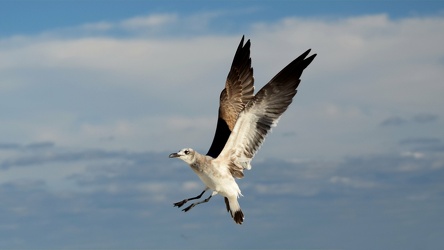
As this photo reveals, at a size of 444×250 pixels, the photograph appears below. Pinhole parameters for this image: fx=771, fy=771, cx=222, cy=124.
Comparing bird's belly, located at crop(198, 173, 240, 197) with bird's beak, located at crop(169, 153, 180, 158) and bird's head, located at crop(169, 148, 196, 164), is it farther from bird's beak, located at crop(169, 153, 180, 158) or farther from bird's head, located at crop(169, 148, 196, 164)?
bird's beak, located at crop(169, 153, 180, 158)

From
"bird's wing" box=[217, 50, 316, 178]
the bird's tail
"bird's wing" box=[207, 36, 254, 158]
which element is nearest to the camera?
"bird's wing" box=[217, 50, 316, 178]

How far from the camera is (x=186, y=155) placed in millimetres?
20328

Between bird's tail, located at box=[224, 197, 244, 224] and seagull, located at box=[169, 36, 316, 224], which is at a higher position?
seagull, located at box=[169, 36, 316, 224]

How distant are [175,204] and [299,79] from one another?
489 centimetres

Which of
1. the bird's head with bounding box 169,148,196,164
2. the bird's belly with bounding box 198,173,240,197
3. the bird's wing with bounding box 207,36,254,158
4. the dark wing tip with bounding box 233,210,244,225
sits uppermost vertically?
the bird's wing with bounding box 207,36,254,158

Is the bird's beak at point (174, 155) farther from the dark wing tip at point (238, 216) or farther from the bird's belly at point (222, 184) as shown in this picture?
the dark wing tip at point (238, 216)

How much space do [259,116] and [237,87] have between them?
5577 millimetres

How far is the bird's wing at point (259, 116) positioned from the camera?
20906mm

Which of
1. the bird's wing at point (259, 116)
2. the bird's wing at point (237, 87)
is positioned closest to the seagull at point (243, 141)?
the bird's wing at point (259, 116)

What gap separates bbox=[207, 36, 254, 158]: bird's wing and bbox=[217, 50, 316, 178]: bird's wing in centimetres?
392

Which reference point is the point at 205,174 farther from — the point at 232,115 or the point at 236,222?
the point at 232,115

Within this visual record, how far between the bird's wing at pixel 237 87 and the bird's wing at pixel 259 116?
392 centimetres

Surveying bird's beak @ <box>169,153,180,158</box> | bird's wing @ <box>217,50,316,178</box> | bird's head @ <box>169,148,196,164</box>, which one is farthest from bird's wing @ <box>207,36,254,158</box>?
bird's beak @ <box>169,153,180,158</box>

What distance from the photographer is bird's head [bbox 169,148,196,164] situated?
20.3 m
